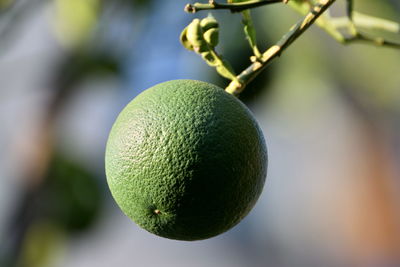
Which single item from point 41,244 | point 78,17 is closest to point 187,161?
point 78,17

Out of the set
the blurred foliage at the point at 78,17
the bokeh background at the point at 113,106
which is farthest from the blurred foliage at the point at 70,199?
the blurred foliage at the point at 78,17

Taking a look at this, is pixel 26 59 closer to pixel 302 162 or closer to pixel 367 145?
pixel 367 145

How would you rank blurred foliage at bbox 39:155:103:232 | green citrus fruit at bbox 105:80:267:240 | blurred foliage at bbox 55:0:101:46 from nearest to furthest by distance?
green citrus fruit at bbox 105:80:267:240 < blurred foliage at bbox 55:0:101:46 < blurred foliage at bbox 39:155:103:232

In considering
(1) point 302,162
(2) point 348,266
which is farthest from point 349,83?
(2) point 348,266

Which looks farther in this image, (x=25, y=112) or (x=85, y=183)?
(x=25, y=112)

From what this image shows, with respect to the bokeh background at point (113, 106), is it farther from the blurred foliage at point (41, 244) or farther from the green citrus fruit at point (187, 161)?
the green citrus fruit at point (187, 161)

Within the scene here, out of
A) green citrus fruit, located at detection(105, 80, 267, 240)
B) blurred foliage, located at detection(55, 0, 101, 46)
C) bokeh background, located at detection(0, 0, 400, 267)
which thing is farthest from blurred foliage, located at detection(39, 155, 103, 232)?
green citrus fruit, located at detection(105, 80, 267, 240)

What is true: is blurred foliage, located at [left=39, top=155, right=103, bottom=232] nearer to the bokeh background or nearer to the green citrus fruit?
the bokeh background
